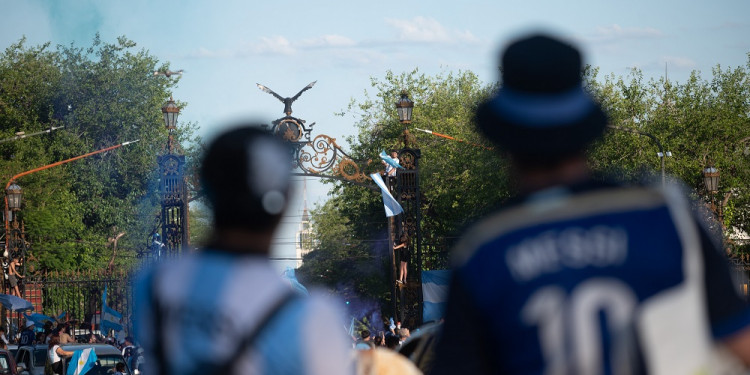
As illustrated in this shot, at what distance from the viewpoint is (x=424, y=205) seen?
4722 centimetres

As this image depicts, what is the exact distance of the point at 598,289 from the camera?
2.44 metres

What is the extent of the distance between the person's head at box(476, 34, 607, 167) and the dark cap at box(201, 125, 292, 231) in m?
0.56

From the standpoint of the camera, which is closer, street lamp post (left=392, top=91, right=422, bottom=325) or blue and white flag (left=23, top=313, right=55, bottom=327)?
street lamp post (left=392, top=91, right=422, bottom=325)

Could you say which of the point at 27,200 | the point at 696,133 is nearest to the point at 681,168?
the point at 696,133

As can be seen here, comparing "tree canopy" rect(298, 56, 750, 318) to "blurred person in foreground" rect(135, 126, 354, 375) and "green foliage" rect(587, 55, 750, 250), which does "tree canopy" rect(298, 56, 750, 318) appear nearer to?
"green foliage" rect(587, 55, 750, 250)

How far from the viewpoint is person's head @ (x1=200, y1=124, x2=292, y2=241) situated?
9.19ft

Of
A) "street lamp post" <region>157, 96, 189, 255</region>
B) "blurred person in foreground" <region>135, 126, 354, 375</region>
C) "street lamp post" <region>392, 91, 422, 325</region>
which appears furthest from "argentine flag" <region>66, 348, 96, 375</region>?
"blurred person in foreground" <region>135, 126, 354, 375</region>

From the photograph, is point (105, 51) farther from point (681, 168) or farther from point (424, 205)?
point (681, 168)

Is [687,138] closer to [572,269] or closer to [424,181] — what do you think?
[424,181]

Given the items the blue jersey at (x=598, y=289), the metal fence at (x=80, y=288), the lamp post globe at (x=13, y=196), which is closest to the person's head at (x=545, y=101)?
the blue jersey at (x=598, y=289)

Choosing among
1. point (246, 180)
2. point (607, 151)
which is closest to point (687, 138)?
point (607, 151)

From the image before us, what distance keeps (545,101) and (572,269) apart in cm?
38

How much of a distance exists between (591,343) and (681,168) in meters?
40.9

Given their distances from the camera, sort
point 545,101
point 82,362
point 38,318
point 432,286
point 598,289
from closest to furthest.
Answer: point 598,289 < point 545,101 < point 82,362 < point 432,286 < point 38,318
